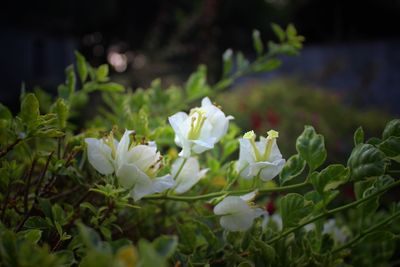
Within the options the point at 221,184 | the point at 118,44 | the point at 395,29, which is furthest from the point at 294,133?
the point at 118,44

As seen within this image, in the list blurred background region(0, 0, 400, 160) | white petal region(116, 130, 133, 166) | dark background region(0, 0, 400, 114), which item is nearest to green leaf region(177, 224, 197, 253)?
white petal region(116, 130, 133, 166)

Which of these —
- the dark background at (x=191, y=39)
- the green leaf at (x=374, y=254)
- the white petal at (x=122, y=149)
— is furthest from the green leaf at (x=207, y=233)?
the dark background at (x=191, y=39)

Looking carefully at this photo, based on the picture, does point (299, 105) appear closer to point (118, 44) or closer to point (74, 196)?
point (74, 196)

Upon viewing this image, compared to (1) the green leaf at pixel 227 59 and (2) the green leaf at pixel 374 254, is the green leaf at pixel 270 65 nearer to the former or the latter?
(1) the green leaf at pixel 227 59

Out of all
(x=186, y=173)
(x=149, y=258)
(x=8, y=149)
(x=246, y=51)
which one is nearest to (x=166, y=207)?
(x=186, y=173)

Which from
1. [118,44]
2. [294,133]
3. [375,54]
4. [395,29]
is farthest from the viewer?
[118,44]

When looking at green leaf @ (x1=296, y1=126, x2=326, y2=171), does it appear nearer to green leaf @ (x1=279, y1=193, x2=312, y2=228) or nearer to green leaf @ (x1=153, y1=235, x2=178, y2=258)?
green leaf @ (x1=279, y1=193, x2=312, y2=228)

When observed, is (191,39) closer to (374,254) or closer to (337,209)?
(374,254)
